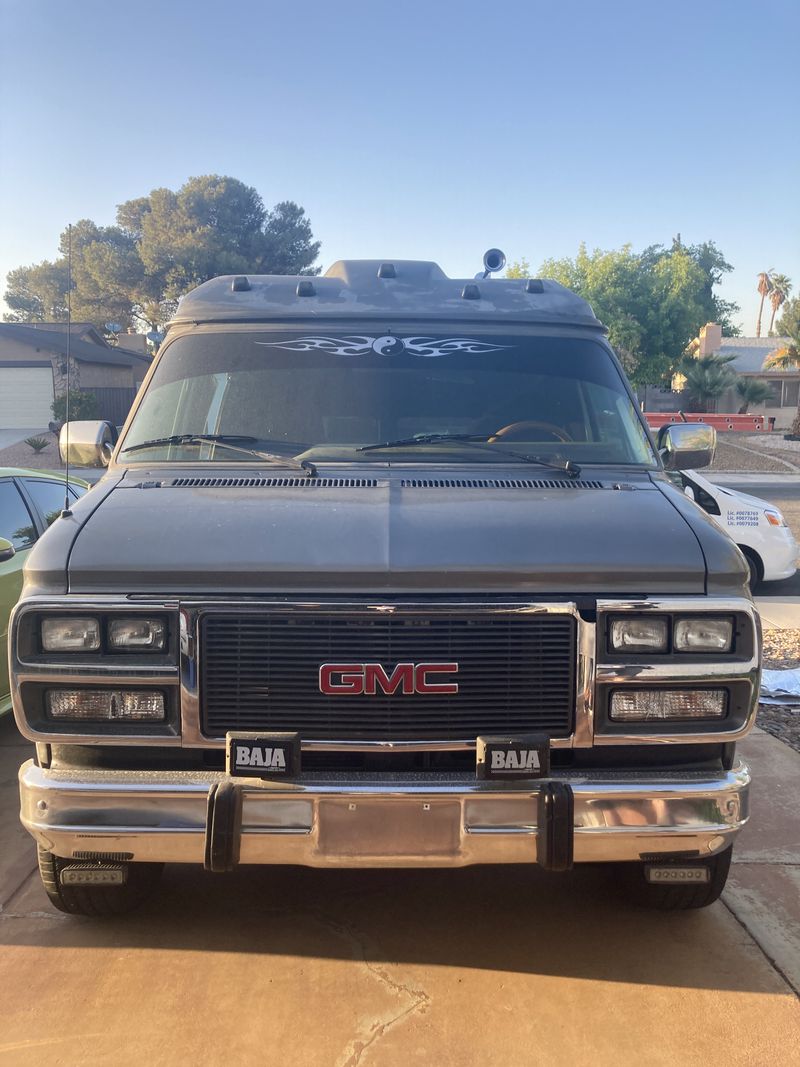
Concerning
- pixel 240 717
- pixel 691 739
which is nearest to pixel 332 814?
pixel 240 717

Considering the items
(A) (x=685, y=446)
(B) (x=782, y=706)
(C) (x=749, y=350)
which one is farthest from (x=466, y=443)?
(C) (x=749, y=350)

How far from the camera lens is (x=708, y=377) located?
35.2 meters

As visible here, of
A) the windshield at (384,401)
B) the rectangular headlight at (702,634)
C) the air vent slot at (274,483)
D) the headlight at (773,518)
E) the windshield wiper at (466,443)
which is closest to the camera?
the rectangular headlight at (702,634)

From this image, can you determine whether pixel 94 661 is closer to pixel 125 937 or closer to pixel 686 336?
pixel 125 937

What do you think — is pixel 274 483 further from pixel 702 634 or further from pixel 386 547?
pixel 702 634

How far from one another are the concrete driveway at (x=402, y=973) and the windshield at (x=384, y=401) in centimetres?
172

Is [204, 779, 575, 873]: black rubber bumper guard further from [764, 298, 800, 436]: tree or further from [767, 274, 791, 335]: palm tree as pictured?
[767, 274, 791, 335]: palm tree

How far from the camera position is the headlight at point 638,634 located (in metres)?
2.82

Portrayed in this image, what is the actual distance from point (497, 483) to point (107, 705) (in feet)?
5.07

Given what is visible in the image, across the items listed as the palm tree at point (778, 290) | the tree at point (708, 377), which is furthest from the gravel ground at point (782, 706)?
the palm tree at point (778, 290)

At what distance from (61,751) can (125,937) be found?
89 centimetres

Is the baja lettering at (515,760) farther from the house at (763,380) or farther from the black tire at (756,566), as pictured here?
the house at (763,380)

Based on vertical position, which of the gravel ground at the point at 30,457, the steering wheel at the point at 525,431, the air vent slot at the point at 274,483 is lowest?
the gravel ground at the point at 30,457

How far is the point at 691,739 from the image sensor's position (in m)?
2.86
